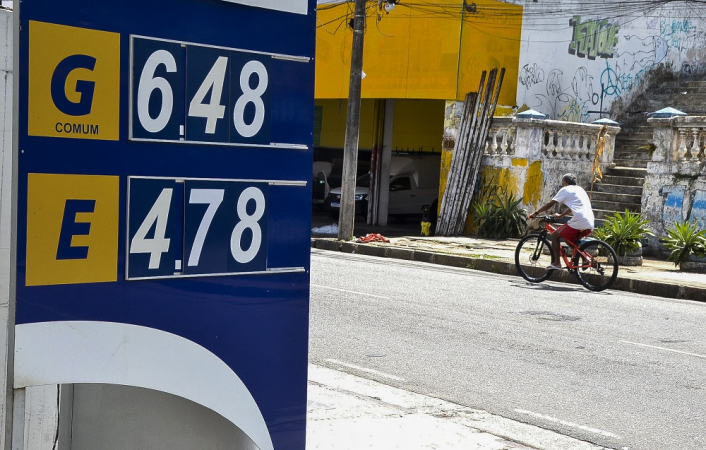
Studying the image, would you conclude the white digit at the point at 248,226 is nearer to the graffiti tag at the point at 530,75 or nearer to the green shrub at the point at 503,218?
the green shrub at the point at 503,218

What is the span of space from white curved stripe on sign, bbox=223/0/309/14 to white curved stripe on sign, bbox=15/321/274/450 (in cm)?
121

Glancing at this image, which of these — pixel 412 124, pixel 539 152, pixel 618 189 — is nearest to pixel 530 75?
pixel 539 152

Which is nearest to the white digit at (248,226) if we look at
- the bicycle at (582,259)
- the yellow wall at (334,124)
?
the bicycle at (582,259)

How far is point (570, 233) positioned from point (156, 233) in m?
11.0

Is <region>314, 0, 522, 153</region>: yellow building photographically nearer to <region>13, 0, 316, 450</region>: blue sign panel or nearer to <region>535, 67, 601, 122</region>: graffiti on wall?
<region>535, 67, 601, 122</region>: graffiti on wall

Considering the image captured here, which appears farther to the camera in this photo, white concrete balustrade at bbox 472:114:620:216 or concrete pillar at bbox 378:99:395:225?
concrete pillar at bbox 378:99:395:225

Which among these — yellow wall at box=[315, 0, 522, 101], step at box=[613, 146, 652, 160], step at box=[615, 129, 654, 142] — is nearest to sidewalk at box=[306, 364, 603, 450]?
yellow wall at box=[315, 0, 522, 101]

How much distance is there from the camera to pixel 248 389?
3.32 meters

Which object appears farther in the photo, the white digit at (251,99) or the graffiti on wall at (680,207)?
the graffiti on wall at (680,207)

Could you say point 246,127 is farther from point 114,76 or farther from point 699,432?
point 699,432

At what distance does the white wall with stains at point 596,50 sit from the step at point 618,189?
3.30m

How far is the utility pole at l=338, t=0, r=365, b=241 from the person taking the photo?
1822 cm

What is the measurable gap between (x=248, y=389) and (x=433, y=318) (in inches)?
267

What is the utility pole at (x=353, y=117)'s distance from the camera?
18.2m
